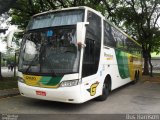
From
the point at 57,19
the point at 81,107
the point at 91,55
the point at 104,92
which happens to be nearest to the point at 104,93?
the point at 104,92

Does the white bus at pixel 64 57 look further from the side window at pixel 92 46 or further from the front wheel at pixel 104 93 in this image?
the front wheel at pixel 104 93

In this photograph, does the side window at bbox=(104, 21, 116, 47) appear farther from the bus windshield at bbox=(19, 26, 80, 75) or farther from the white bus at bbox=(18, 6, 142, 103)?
the bus windshield at bbox=(19, 26, 80, 75)

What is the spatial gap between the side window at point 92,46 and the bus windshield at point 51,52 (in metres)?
0.54

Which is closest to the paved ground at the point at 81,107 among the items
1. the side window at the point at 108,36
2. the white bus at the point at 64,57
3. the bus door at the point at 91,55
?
the white bus at the point at 64,57

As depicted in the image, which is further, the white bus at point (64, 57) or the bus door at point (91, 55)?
the bus door at point (91, 55)

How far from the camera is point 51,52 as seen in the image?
8992 mm

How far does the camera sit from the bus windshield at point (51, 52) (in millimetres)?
8695

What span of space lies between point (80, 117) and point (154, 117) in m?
2.28

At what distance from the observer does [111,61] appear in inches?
478

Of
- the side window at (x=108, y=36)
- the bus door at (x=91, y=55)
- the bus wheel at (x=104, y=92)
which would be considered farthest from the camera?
the side window at (x=108, y=36)

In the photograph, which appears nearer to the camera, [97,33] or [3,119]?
[3,119]

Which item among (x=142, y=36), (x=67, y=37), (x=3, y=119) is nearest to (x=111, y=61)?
(x=67, y=37)

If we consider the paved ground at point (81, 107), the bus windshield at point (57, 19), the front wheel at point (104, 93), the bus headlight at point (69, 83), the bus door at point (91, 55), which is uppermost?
the bus windshield at point (57, 19)

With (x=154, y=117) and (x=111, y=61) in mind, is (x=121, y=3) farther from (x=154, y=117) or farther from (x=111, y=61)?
(x=154, y=117)
